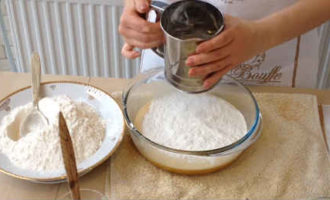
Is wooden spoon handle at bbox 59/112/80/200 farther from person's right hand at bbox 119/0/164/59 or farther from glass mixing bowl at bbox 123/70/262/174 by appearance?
person's right hand at bbox 119/0/164/59

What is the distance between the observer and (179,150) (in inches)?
29.0

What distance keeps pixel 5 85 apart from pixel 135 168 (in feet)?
1.25

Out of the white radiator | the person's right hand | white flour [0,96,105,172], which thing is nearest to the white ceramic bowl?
white flour [0,96,105,172]

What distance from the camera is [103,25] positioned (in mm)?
1577

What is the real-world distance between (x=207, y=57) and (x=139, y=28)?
15 cm

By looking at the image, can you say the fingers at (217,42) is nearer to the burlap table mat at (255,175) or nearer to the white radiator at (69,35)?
the burlap table mat at (255,175)

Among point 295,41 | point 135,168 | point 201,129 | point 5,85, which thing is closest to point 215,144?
point 201,129

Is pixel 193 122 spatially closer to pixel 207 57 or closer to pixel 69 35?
pixel 207 57

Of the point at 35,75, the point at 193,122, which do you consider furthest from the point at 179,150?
the point at 35,75

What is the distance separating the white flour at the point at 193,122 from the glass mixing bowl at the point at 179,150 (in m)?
0.02

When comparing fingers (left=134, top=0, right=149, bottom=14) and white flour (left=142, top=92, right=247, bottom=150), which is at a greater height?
fingers (left=134, top=0, right=149, bottom=14)

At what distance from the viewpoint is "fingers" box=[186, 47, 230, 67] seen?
703 millimetres

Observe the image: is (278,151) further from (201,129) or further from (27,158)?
(27,158)

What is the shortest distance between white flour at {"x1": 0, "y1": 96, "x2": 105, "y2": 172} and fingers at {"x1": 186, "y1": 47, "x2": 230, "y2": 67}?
23cm
